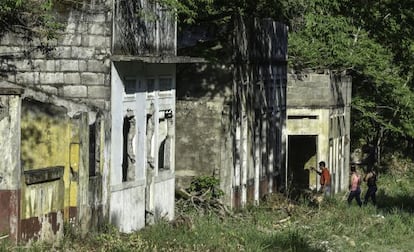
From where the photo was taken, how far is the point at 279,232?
78.0 feet

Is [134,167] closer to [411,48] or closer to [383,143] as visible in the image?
[411,48]

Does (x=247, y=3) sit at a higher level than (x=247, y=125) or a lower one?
higher

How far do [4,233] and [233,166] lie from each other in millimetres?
12471

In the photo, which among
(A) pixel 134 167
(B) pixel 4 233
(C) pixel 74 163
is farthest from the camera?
(A) pixel 134 167

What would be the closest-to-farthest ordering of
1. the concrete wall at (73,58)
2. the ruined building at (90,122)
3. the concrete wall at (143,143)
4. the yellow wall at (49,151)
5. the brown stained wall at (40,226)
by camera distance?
the brown stained wall at (40,226) < the ruined building at (90,122) < the yellow wall at (49,151) < the concrete wall at (73,58) < the concrete wall at (143,143)

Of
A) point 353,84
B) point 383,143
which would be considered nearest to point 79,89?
point 353,84

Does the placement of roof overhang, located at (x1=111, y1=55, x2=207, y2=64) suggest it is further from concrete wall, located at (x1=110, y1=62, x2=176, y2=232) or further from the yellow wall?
the yellow wall

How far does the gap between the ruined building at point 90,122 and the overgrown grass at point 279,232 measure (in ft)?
2.17

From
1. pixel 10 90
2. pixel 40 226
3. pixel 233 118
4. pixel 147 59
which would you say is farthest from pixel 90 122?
pixel 233 118

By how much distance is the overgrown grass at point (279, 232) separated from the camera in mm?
19391

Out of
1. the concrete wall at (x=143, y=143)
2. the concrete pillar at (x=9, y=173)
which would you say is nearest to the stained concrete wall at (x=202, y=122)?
the concrete wall at (x=143, y=143)

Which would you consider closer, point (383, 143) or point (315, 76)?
point (315, 76)

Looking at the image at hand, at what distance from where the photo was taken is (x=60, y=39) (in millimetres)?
20969

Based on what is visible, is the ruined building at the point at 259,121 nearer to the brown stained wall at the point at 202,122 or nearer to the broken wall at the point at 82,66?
the brown stained wall at the point at 202,122
